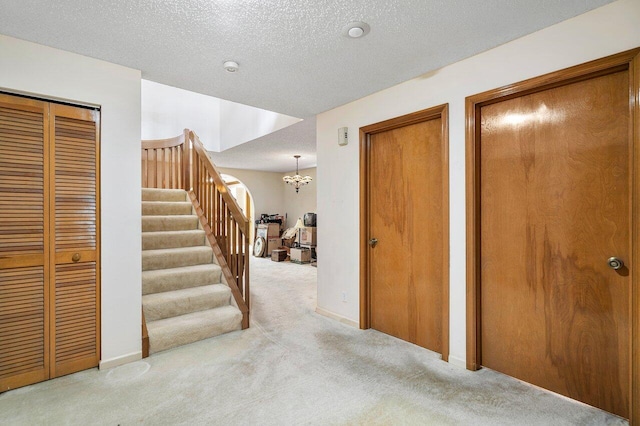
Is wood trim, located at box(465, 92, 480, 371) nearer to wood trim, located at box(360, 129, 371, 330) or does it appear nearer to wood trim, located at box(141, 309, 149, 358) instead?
wood trim, located at box(360, 129, 371, 330)

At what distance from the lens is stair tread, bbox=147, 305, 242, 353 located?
8.78ft

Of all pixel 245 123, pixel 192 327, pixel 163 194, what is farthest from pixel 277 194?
pixel 192 327

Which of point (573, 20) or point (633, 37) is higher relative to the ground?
point (573, 20)

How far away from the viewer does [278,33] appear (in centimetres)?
201

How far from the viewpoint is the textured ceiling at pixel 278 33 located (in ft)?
5.76

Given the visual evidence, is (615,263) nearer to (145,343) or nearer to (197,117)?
(145,343)

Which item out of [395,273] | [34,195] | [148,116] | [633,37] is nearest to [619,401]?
[395,273]

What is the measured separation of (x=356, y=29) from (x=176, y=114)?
5.02 m

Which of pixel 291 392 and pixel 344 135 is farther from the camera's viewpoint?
pixel 344 135

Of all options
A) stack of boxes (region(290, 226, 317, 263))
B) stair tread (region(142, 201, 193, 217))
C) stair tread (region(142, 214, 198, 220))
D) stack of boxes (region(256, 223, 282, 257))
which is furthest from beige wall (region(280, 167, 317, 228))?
stair tread (region(142, 214, 198, 220))

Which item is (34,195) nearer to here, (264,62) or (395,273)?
(264,62)

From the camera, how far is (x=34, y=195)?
218 centimetres

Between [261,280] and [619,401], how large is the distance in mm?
4704

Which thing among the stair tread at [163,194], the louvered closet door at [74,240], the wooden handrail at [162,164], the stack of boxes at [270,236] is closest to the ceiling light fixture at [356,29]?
the louvered closet door at [74,240]
